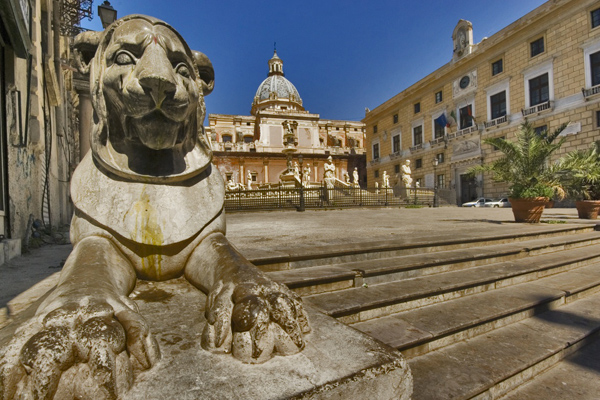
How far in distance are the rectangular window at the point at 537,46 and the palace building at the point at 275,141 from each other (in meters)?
22.0

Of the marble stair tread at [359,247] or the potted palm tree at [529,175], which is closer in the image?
the marble stair tread at [359,247]

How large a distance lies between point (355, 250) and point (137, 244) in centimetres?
213

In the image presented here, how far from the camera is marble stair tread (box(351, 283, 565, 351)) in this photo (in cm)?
198

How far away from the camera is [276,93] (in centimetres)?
5309

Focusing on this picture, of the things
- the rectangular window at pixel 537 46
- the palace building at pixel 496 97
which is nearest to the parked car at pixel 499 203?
the palace building at pixel 496 97

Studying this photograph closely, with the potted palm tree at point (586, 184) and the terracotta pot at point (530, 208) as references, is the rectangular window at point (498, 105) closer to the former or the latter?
the potted palm tree at point (586, 184)

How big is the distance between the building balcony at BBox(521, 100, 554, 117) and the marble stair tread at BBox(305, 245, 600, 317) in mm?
21075

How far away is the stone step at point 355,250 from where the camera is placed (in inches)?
112

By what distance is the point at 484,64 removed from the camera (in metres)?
24.0

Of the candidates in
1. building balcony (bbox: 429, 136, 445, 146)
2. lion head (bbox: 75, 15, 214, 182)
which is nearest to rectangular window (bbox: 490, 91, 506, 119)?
building balcony (bbox: 429, 136, 445, 146)

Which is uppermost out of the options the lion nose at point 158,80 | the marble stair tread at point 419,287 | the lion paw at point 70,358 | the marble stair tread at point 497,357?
the lion nose at point 158,80

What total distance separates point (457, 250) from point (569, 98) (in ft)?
70.9

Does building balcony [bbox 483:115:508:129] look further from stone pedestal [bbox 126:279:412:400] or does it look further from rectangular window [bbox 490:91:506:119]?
stone pedestal [bbox 126:279:412:400]

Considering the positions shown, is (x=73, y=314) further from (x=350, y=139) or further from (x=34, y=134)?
(x=350, y=139)
